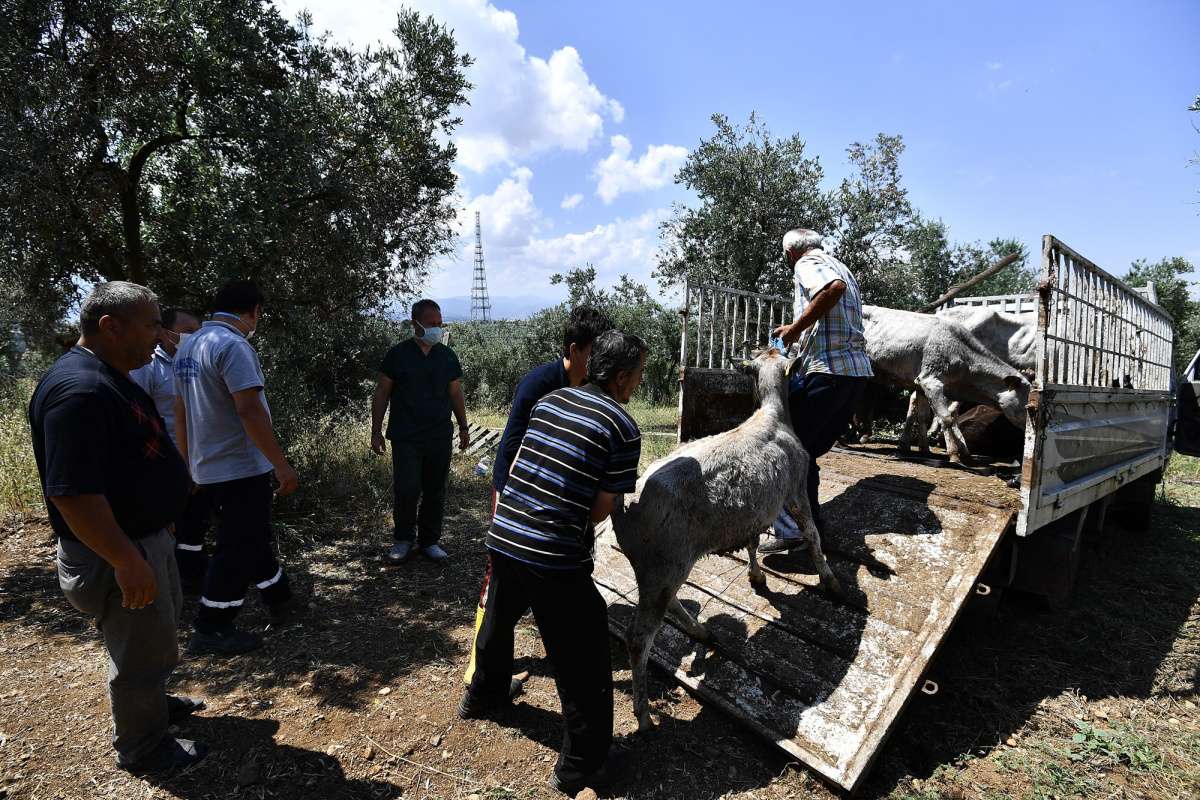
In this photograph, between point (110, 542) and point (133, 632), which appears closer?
point (110, 542)

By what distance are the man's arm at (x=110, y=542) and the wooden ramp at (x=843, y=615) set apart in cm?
274

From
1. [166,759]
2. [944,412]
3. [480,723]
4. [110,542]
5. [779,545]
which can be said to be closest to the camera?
[110,542]

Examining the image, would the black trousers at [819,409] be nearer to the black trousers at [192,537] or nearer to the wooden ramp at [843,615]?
the wooden ramp at [843,615]

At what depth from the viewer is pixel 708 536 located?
3.21 metres

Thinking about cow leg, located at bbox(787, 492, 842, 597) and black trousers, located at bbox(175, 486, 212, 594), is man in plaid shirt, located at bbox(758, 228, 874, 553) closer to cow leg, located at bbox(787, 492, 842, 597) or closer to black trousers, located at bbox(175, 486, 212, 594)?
cow leg, located at bbox(787, 492, 842, 597)

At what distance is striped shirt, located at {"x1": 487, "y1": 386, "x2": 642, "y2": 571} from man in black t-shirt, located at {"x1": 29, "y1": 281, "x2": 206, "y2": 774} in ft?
5.14

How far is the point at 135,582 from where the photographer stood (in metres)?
2.32

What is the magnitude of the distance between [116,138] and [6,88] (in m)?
1.14

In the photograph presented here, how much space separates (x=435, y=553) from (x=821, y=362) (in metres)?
3.99

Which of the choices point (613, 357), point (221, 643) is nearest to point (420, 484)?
point (221, 643)

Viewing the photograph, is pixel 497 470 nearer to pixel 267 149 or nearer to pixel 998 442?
pixel 267 149

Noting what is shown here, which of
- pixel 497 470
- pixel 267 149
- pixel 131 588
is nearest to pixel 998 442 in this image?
pixel 497 470

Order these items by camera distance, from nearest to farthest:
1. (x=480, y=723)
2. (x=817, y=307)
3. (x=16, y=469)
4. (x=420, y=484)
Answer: (x=480, y=723)
(x=817, y=307)
(x=420, y=484)
(x=16, y=469)

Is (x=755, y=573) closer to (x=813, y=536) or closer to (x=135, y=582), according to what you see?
(x=813, y=536)
